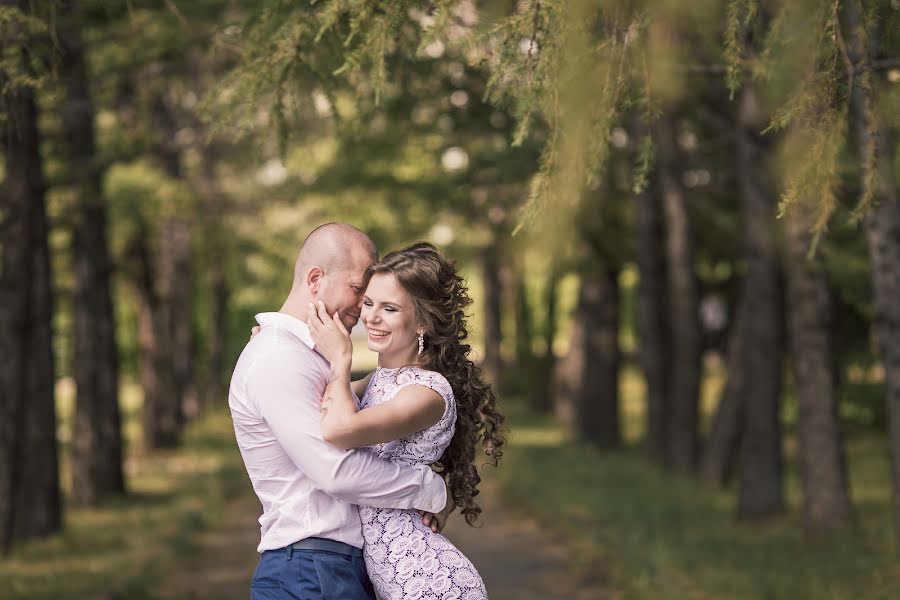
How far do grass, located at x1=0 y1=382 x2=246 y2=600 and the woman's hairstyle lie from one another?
19.4 ft

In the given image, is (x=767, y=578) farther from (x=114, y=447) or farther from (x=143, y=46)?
(x=114, y=447)

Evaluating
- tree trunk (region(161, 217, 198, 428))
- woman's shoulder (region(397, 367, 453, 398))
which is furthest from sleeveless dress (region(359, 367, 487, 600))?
tree trunk (region(161, 217, 198, 428))

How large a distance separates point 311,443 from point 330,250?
683mm

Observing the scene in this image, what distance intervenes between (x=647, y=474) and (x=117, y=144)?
27.6 feet

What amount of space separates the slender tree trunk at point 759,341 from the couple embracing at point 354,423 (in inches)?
394

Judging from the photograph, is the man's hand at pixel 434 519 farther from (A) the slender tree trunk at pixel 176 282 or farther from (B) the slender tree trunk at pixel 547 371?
(B) the slender tree trunk at pixel 547 371

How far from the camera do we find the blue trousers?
14.3 ft

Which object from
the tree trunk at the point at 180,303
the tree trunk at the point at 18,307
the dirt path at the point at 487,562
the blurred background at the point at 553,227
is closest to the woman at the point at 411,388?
the blurred background at the point at 553,227

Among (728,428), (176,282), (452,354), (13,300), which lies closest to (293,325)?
(452,354)

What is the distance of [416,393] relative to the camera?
14.3ft

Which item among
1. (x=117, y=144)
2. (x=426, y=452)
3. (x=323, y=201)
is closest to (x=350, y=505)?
(x=426, y=452)

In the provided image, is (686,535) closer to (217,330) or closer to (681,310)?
(681,310)

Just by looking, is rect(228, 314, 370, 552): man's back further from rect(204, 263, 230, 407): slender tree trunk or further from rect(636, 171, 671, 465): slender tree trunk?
rect(204, 263, 230, 407): slender tree trunk

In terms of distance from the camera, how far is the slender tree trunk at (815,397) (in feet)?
40.3
